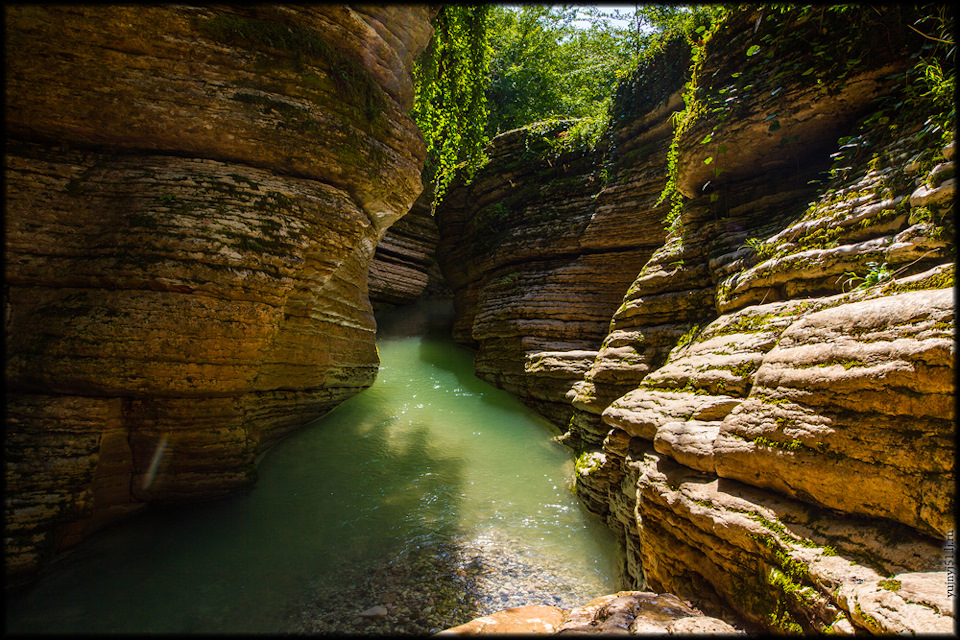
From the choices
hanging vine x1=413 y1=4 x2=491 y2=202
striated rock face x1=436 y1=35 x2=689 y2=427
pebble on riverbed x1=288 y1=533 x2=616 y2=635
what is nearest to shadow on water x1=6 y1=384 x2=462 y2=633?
pebble on riverbed x1=288 y1=533 x2=616 y2=635

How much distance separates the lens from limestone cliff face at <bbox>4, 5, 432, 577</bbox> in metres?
3.99

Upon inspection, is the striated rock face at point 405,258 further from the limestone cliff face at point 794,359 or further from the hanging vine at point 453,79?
the limestone cliff face at point 794,359

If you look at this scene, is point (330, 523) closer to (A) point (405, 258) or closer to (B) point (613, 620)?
(B) point (613, 620)

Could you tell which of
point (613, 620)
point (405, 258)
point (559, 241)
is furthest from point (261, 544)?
point (405, 258)

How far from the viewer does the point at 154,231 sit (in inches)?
169

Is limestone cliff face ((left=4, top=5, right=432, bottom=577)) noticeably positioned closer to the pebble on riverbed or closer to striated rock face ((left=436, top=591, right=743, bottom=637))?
the pebble on riverbed

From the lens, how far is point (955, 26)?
332 cm

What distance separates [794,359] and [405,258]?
11.6 meters

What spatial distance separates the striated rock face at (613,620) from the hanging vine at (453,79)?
855 cm

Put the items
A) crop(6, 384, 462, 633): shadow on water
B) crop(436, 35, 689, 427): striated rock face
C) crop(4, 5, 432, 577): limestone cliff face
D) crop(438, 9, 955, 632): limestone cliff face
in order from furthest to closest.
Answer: crop(436, 35, 689, 427): striated rock face < crop(4, 5, 432, 577): limestone cliff face < crop(6, 384, 462, 633): shadow on water < crop(438, 9, 955, 632): limestone cliff face

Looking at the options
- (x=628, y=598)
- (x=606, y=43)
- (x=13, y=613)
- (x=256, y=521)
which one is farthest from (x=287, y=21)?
(x=606, y=43)

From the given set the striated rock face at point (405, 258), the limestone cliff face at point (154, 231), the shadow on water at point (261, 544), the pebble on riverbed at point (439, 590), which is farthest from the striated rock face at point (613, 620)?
the striated rock face at point (405, 258)

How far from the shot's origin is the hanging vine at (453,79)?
7.68 metres

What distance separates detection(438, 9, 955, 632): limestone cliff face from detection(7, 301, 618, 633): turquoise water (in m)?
0.93
